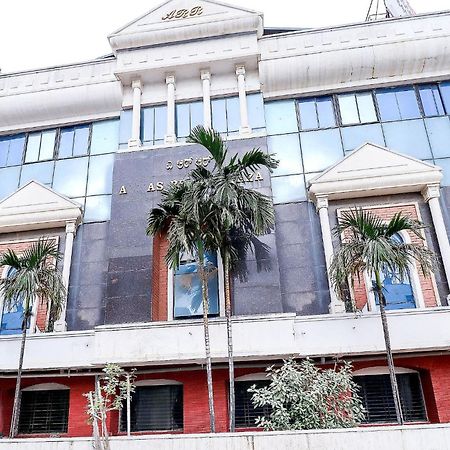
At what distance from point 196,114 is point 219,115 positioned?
99 centimetres

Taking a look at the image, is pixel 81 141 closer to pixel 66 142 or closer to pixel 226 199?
pixel 66 142

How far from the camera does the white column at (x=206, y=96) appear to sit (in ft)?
65.3

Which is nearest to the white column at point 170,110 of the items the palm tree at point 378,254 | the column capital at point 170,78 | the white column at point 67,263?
Answer: the column capital at point 170,78

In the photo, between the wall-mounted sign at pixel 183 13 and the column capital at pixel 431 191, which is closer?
the column capital at pixel 431 191

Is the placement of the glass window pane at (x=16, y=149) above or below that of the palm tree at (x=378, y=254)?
above

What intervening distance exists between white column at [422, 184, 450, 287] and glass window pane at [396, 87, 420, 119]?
370cm

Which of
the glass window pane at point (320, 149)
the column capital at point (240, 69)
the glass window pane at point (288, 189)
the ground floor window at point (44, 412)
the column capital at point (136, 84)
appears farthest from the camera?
the column capital at point (136, 84)

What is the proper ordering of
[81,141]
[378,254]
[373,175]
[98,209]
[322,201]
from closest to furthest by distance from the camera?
[378,254], [373,175], [322,201], [98,209], [81,141]

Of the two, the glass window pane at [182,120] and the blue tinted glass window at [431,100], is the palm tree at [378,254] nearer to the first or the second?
the blue tinted glass window at [431,100]

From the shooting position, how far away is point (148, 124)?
20.5 meters

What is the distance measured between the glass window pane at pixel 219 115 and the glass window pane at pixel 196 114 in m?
0.51

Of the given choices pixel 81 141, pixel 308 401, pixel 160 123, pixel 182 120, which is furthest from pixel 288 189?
pixel 308 401

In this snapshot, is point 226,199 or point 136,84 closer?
point 226,199

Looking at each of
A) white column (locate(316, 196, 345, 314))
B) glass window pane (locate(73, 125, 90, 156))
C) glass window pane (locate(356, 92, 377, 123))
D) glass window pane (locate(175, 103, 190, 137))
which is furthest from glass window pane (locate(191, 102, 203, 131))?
glass window pane (locate(356, 92, 377, 123))
